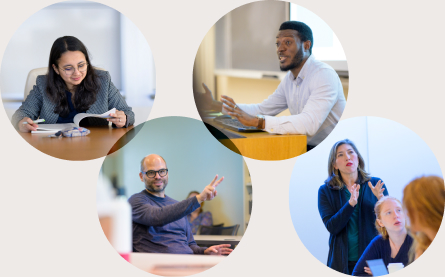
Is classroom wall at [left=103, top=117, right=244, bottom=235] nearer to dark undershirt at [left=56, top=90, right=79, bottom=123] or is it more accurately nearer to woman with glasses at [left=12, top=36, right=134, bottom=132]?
woman with glasses at [left=12, top=36, right=134, bottom=132]

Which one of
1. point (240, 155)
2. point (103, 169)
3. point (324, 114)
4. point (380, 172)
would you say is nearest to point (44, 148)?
point (103, 169)

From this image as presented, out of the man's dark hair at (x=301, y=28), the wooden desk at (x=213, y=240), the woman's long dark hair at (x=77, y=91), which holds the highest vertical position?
the man's dark hair at (x=301, y=28)

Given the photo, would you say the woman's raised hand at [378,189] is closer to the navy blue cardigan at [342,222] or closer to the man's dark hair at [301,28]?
the navy blue cardigan at [342,222]

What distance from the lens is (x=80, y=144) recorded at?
287 centimetres

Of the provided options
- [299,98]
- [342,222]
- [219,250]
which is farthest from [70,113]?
[342,222]

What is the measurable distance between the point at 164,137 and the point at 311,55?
3.27 feet

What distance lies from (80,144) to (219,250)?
1025mm

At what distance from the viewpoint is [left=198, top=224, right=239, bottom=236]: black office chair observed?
2.69 metres

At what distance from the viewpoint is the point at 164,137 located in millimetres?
2754

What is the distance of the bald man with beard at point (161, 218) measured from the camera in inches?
105

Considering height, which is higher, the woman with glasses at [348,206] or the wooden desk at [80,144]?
the wooden desk at [80,144]

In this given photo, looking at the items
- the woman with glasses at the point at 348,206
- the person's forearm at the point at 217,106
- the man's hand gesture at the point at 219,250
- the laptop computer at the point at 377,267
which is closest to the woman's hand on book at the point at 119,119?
the person's forearm at the point at 217,106

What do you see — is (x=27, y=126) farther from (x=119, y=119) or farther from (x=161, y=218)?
(x=161, y=218)

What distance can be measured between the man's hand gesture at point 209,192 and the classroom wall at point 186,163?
2 cm
